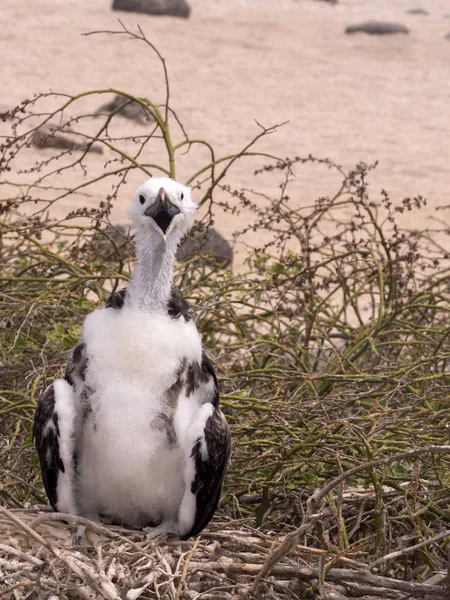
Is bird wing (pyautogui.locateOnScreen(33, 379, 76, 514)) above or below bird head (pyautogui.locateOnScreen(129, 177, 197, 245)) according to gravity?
below

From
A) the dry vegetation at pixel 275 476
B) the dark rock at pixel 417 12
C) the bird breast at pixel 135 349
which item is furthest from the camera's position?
the dark rock at pixel 417 12

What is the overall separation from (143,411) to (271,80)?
1515cm

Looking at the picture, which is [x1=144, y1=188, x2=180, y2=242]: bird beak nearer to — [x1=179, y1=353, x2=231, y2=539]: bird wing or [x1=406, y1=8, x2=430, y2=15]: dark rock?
[x1=179, y1=353, x2=231, y2=539]: bird wing

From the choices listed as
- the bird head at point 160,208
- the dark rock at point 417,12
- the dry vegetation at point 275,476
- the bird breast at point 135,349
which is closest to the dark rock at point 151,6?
the dark rock at point 417,12

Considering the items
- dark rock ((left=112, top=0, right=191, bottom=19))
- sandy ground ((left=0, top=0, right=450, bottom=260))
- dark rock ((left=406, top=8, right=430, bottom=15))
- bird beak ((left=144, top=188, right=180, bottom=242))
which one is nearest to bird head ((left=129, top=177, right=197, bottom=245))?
bird beak ((left=144, top=188, right=180, bottom=242))

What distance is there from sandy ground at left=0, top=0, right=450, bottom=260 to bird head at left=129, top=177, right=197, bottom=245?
6.64 m

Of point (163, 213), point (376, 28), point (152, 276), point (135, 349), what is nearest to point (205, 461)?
point (135, 349)

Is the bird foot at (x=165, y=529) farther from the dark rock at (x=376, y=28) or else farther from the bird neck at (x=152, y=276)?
the dark rock at (x=376, y=28)

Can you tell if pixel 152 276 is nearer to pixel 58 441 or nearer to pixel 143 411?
pixel 143 411

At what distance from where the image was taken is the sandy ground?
1409cm

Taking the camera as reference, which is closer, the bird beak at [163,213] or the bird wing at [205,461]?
the bird wing at [205,461]

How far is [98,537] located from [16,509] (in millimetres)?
318

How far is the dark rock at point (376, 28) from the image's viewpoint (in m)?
22.1

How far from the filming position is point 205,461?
3.56 m
